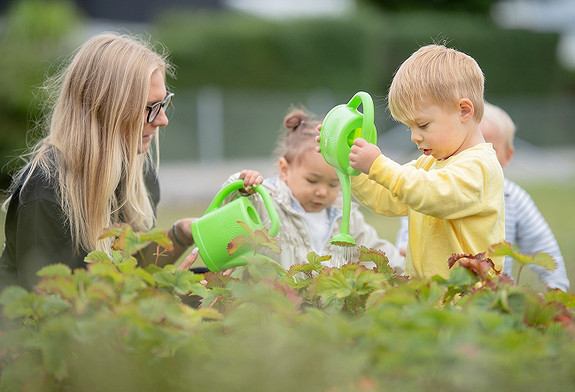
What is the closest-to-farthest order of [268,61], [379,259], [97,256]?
[97,256], [379,259], [268,61]

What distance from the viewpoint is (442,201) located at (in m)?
2.15

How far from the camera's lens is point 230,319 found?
1.53 metres

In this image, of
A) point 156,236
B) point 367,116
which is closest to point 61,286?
point 156,236

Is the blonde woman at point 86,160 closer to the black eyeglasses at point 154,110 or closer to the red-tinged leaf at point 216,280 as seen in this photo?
the black eyeglasses at point 154,110

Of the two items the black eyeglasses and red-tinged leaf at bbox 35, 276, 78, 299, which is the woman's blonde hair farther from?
red-tinged leaf at bbox 35, 276, 78, 299

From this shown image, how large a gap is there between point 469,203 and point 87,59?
1.50m

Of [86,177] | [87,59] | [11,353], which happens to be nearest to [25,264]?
[86,177]

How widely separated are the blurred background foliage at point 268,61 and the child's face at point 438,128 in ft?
23.6

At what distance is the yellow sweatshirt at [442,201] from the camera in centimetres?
216

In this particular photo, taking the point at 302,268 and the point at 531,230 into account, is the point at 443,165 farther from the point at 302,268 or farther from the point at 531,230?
the point at 531,230

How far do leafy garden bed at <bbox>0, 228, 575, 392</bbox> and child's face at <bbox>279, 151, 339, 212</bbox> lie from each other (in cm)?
144

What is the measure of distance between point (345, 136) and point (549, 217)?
659 centimetres

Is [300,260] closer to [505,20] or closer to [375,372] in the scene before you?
[375,372]

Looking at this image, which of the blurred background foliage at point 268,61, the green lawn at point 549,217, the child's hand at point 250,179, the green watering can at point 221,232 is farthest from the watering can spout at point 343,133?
the blurred background foliage at point 268,61
